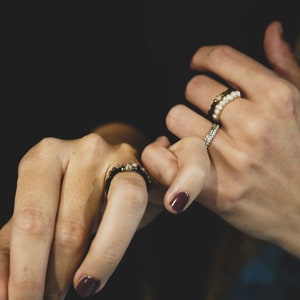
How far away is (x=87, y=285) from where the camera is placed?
0.58 meters

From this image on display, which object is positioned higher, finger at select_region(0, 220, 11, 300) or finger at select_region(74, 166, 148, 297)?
finger at select_region(74, 166, 148, 297)

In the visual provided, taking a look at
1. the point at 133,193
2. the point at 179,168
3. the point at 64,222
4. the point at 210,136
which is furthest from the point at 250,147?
the point at 64,222

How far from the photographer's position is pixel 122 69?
1.30 m

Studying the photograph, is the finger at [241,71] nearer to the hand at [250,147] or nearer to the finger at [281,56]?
the hand at [250,147]

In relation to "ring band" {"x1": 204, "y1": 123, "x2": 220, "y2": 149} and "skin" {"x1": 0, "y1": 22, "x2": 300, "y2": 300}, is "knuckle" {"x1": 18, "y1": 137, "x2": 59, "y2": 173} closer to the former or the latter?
"skin" {"x1": 0, "y1": 22, "x2": 300, "y2": 300}

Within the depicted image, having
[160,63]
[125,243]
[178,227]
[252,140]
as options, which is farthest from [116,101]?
[125,243]

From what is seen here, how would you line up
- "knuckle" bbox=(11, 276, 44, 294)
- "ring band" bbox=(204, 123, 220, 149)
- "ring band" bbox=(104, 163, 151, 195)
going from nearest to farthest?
"knuckle" bbox=(11, 276, 44, 294), "ring band" bbox=(104, 163, 151, 195), "ring band" bbox=(204, 123, 220, 149)

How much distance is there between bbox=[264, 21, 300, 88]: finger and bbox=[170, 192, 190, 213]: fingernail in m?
0.48

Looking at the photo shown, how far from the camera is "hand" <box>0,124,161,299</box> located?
1.90ft

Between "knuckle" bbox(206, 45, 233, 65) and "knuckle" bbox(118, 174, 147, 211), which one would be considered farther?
"knuckle" bbox(206, 45, 233, 65)

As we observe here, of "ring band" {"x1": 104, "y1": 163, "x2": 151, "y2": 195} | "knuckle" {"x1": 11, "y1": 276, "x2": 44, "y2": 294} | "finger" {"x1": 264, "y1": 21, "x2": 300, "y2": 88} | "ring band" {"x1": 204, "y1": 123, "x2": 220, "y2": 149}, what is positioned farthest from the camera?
"finger" {"x1": 264, "y1": 21, "x2": 300, "y2": 88}

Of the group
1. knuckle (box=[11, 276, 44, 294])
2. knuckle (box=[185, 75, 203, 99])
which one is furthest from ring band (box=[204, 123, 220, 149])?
knuckle (box=[11, 276, 44, 294])

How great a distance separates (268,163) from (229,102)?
6.4 inches

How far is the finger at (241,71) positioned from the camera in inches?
29.9
